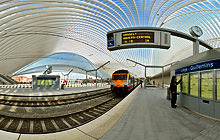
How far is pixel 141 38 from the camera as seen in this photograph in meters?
5.80

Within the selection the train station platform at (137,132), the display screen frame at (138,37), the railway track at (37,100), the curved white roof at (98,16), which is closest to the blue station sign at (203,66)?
A: the train station platform at (137,132)

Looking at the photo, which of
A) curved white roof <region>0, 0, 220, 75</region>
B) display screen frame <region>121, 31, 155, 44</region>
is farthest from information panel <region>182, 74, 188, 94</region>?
curved white roof <region>0, 0, 220, 75</region>

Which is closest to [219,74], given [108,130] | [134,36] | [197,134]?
[197,134]

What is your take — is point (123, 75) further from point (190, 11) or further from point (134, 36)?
point (190, 11)

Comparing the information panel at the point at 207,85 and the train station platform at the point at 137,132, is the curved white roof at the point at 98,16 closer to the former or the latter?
the train station platform at the point at 137,132

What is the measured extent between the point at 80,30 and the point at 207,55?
89.4 feet

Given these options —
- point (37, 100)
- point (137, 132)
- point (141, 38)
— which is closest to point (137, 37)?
point (141, 38)

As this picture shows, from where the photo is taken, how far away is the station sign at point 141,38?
5.73 m

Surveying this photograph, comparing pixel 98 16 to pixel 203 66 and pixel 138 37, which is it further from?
pixel 203 66

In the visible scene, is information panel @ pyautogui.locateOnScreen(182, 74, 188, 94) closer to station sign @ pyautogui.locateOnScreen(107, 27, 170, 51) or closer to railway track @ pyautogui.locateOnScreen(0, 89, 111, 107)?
station sign @ pyautogui.locateOnScreen(107, 27, 170, 51)

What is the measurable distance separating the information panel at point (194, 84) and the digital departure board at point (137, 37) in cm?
269

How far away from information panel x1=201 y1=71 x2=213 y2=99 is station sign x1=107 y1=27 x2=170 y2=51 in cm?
205

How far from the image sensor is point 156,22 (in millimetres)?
22469

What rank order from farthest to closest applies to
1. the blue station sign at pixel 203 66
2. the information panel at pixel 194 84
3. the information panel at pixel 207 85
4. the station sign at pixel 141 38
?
1. the station sign at pixel 141 38
2. the information panel at pixel 194 84
3. the information panel at pixel 207 85
4. the blue station sign at pixel 203 66
